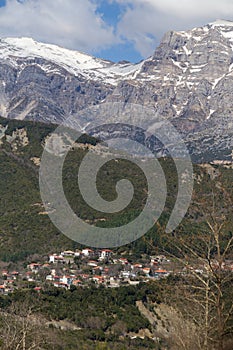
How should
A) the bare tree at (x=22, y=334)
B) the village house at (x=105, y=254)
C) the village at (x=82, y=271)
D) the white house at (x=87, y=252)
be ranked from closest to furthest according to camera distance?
1. the bare tree at (x=22, y=334)
2. the village at (x=82, y=271)
3. the village house at (x=105, y=254)
4. the white house at (x=87, y=252)

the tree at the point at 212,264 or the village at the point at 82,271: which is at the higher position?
the tree at the point at 212,264

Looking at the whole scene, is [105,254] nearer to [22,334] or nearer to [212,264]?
[22,334]

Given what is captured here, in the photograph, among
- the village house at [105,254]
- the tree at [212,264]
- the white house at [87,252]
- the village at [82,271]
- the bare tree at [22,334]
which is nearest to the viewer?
the tree at [212,264]

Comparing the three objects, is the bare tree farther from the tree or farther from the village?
the village

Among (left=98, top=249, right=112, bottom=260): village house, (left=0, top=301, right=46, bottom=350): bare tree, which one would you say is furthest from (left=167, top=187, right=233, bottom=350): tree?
(left=98, top=249, right=112, bottom=260): village house

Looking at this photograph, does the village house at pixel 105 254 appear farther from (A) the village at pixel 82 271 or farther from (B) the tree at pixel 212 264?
(B) the tree at pixel 212 264

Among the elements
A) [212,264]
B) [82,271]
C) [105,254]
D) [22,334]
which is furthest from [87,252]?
[212,264]

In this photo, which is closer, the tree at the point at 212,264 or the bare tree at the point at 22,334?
the tree at the point at 212,264

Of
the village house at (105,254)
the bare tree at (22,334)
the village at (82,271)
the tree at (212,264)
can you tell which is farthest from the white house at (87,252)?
the tree at (212,264)

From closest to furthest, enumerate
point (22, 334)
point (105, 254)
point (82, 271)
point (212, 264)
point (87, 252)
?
1. point (212, 264)
2. point (22, 334)
3. point (82, 271)
4. point (105, 254)
5. point (87, 252)

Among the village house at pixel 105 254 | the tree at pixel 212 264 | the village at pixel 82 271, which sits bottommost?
the village at pixel 82 271
